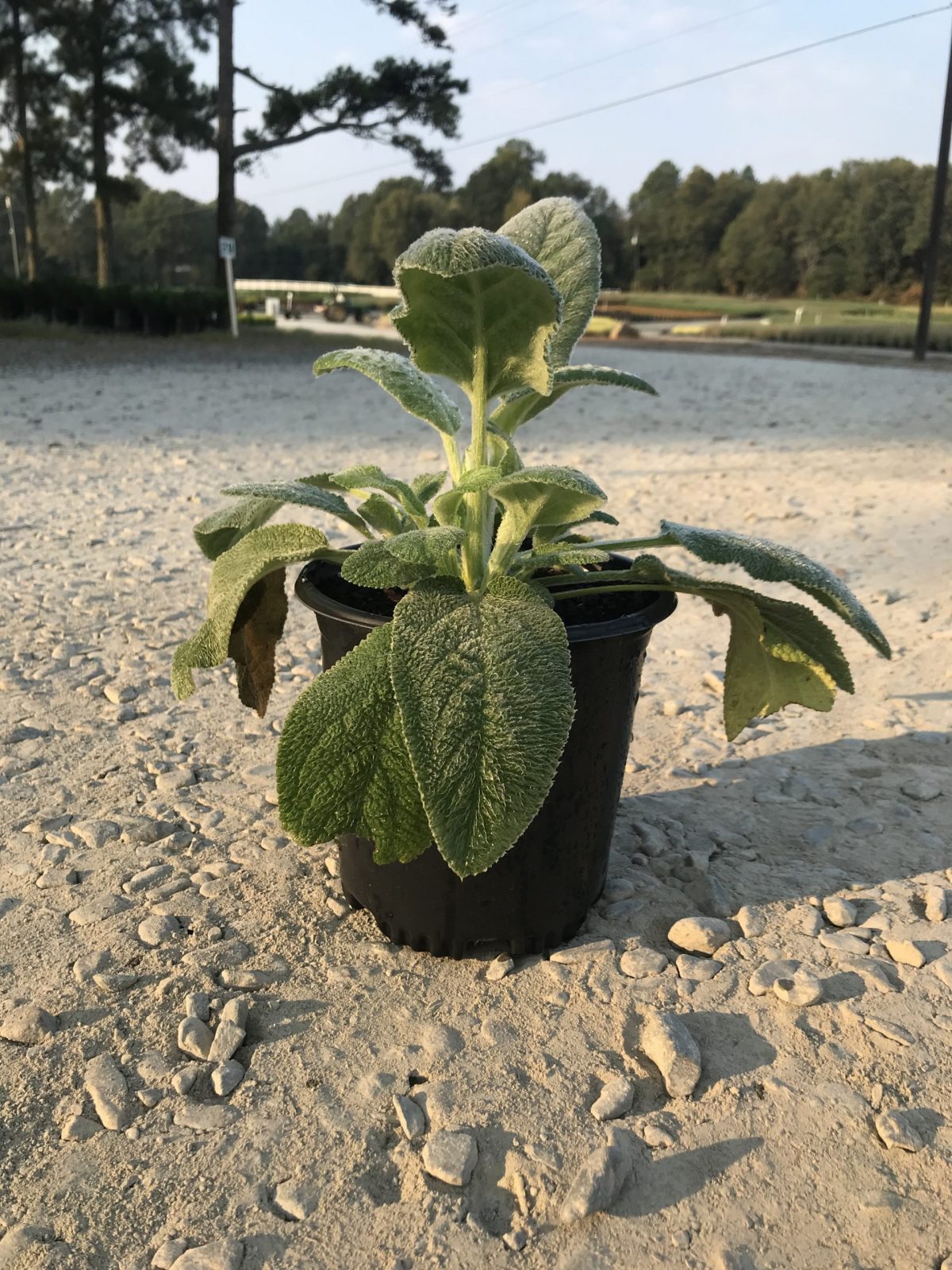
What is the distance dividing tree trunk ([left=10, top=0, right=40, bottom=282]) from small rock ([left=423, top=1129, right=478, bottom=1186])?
13182 millimetres

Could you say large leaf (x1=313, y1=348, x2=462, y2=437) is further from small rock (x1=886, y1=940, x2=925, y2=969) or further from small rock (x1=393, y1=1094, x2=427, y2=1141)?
small rock (x1=886, y1=940, x2=925, y2=969)

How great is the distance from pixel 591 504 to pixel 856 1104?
699 millimetres

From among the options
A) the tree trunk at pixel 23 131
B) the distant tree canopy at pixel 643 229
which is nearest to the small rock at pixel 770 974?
the tree trunk at pixel 23 131

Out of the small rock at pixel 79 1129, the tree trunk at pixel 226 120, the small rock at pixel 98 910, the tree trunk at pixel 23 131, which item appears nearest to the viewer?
the small rock at pixel 79 1129

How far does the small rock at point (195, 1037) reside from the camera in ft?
3.34

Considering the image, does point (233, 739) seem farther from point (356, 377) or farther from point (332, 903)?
point (356, 377)

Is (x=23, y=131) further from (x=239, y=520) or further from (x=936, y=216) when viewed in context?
(x=239, y=520)

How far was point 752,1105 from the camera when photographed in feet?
3.17

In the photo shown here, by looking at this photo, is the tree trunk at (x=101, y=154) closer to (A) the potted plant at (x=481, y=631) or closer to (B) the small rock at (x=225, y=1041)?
(A) the potted plant at (x=481, y=631)

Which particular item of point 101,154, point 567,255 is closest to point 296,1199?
point 567,255

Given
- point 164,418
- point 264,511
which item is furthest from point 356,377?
point 264,511

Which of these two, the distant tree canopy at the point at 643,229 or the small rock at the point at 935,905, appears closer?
the small rock at the point at 935,905

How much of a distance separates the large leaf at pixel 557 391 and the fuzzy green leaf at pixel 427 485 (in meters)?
0.12

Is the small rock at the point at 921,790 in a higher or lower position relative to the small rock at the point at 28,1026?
higher
